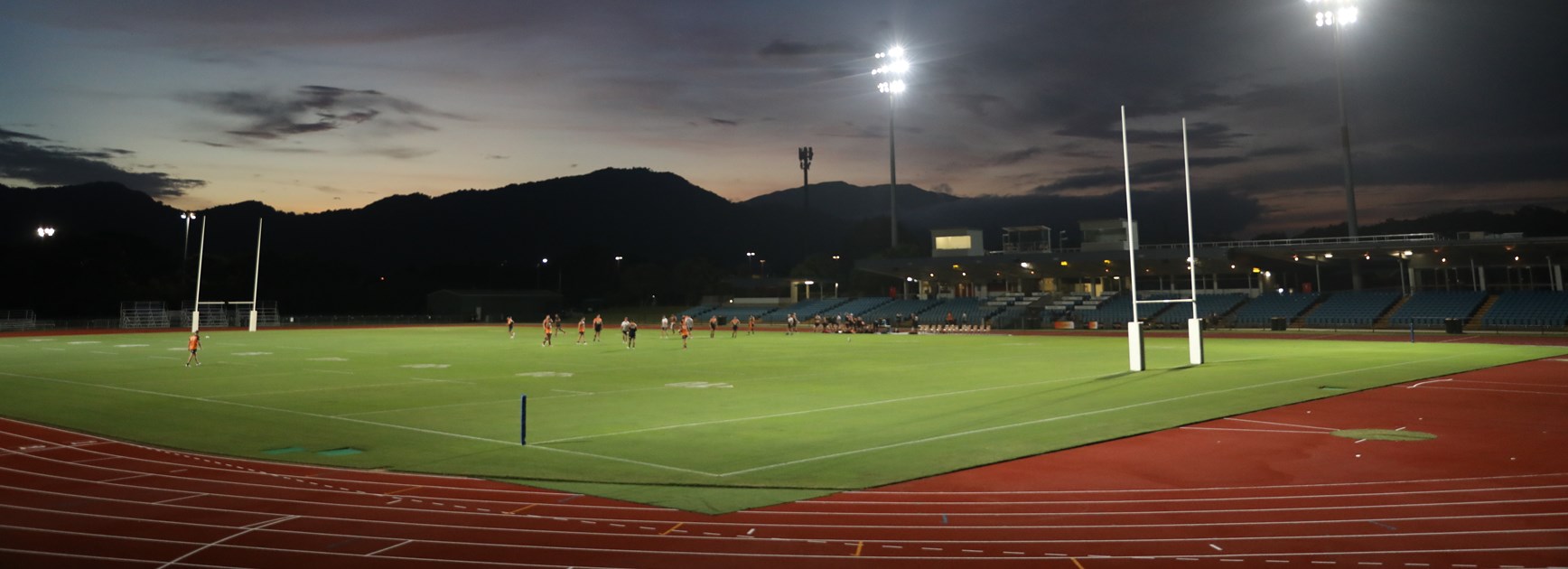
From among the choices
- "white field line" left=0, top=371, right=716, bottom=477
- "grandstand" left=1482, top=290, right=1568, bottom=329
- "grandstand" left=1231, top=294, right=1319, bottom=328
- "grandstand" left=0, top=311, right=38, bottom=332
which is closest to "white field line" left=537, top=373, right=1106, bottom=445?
"white field line" left=0, top=371, right=716, bottom=477

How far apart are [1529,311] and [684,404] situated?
5478cm

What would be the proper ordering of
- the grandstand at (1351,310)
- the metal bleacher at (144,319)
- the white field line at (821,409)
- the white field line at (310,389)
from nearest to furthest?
1. the white field line at (821,409)
2. the white field line at (310,389)
3. the grandstand at (1351,310)
4. the metal bleacher at (144,319)

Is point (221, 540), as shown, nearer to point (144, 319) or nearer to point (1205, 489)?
point (1205, 489)

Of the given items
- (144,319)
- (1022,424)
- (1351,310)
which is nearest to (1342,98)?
(1351,310)

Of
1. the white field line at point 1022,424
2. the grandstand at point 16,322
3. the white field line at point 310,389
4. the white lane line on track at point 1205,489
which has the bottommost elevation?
the white lane line on track at point 1205,489

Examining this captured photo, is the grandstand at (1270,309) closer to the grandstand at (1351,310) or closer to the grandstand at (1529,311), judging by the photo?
the grandstand at (1351,310)

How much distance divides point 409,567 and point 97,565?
2.63m

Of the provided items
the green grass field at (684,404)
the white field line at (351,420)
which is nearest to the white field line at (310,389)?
the green grass field at (684,404)

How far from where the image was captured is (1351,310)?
5809 cm

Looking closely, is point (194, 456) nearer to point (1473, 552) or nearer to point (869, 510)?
point (869, 510)

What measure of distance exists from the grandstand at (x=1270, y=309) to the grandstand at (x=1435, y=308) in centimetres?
548

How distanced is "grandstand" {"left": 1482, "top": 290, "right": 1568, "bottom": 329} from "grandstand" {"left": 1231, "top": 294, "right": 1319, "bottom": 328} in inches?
402

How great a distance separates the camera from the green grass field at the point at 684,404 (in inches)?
481

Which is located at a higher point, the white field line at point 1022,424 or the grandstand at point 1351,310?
the grandstand at point 1351,310
